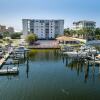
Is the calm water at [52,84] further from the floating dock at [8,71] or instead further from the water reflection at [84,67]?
the floating dock at [8,71]

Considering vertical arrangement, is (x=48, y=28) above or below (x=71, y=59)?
above

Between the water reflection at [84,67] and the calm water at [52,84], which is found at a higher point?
the water reflection at [84,67]

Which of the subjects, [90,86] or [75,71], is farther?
[75,71]

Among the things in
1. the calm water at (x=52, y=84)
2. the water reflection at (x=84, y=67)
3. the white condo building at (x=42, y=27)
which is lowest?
the calm water at (x=52, y=84)

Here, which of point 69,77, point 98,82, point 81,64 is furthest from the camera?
point 81,64

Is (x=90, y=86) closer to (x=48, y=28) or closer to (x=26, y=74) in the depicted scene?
(x=26, y=74)

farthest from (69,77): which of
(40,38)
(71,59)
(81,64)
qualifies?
(40,38)

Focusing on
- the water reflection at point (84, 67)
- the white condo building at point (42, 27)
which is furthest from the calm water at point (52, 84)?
the white condo building at point (42, 27)

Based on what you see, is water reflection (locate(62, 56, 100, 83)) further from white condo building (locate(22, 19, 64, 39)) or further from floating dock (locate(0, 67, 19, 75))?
white condo building (locate(22, 19, 64, 39))
